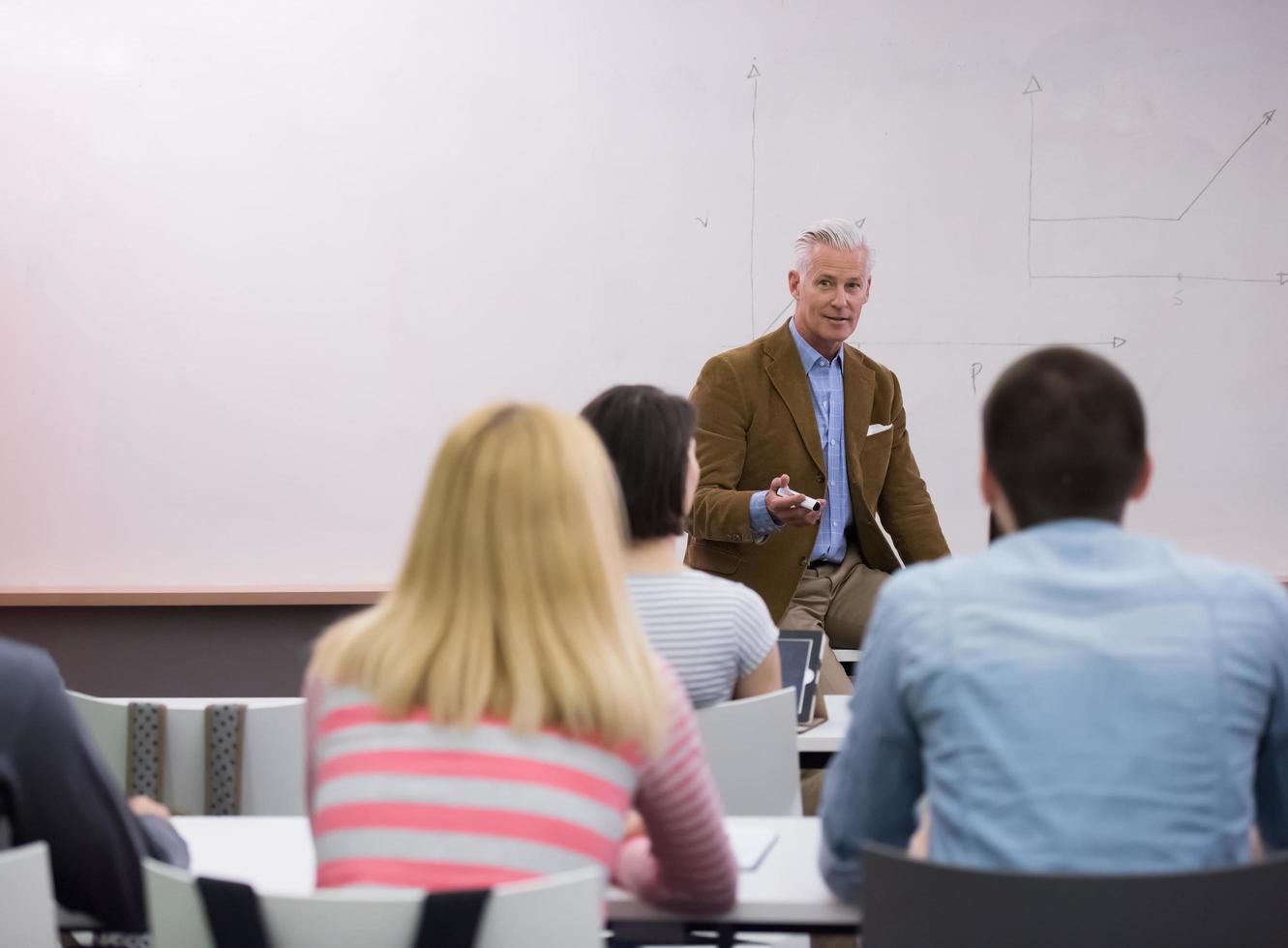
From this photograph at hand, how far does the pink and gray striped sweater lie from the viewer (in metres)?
1.34

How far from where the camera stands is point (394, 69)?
4348 mm

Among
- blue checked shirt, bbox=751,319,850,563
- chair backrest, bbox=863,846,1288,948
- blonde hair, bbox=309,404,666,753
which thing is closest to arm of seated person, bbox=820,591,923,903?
chair backrest, bbox=863,846,1288,948

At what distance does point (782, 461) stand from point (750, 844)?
2110 millimetres

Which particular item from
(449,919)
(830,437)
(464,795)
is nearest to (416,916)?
(449,919)

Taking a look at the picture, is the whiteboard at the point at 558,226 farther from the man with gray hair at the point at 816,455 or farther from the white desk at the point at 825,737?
the white desk at the point at 825,737

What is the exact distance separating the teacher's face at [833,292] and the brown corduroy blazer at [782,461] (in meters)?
0.09

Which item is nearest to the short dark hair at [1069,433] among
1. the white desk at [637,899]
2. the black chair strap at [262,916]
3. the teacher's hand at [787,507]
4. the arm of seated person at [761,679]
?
the white desk at [637,899]

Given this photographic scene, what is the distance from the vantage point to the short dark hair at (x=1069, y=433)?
1426 mm

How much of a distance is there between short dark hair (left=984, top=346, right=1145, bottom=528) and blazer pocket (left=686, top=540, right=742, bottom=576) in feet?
7.53

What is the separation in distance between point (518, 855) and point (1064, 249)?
11.6 feet

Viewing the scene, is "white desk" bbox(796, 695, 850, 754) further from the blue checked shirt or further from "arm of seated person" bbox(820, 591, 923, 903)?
the blue checked shirt

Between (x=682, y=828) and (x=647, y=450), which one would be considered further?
(x=647, y=450)

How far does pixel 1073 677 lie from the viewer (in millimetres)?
1342

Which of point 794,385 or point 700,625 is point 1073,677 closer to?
point 700,625
